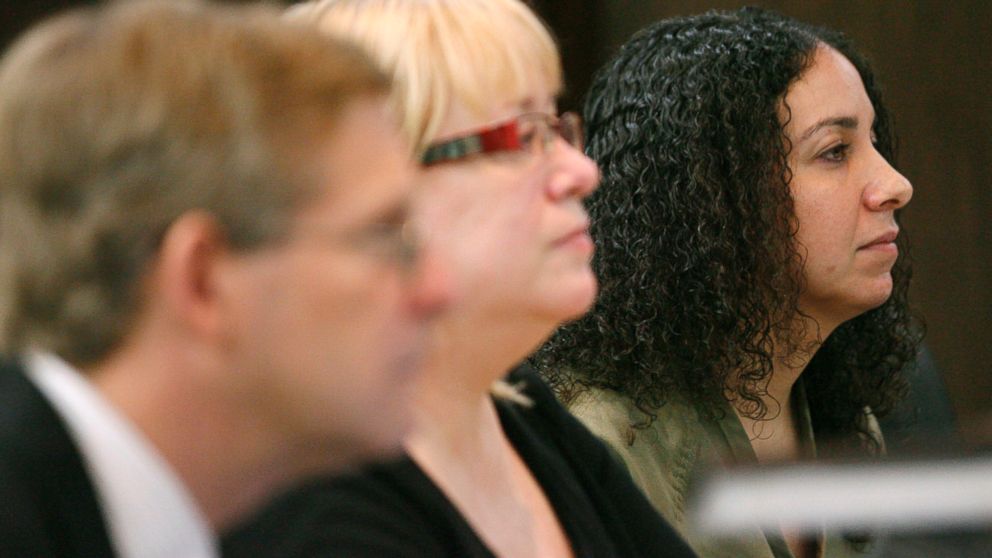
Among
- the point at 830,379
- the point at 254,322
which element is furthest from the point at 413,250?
the point at 830,379

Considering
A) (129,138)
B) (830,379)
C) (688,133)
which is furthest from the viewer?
(830,379)

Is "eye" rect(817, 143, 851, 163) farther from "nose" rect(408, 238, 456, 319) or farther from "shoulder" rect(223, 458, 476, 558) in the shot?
"nose" rect(408, 238, 456, 319)

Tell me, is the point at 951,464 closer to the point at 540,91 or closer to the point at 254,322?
the point at 254,322

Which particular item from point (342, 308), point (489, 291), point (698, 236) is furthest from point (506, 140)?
point (698, 236)

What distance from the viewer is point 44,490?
96 cm

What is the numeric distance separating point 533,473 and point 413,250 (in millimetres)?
696

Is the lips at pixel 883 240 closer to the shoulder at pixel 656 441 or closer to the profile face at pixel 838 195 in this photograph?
the profile face at pixel 838 195

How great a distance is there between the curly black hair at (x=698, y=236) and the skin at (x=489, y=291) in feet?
2.52

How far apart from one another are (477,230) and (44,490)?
26.5 inches

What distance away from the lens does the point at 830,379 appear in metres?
2.62

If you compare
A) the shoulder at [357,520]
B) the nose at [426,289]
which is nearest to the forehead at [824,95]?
the shoulder at [357,520]

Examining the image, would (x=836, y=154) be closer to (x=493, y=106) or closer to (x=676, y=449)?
(x=676, y=449)

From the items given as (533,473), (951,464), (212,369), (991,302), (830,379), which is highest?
(951,464)

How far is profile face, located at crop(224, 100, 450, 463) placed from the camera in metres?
1.04
